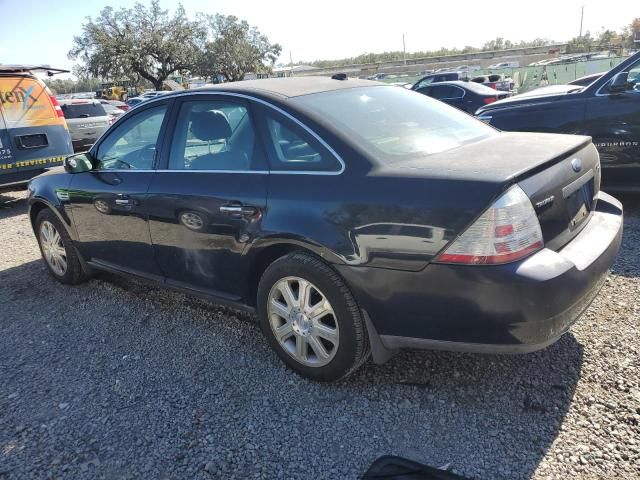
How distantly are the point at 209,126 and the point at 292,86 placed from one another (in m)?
0.61

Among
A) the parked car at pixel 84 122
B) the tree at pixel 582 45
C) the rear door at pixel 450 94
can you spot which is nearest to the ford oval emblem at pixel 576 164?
the parked car at pixel 84 122

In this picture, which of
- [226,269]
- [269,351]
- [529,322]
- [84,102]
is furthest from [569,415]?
[84,102]

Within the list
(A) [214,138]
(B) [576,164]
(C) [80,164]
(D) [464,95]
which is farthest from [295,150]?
(D) [464,95]

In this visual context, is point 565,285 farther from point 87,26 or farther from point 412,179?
point 87,26

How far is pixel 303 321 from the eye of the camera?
9.43 feet

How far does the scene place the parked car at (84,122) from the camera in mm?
11252

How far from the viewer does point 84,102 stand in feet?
40.4

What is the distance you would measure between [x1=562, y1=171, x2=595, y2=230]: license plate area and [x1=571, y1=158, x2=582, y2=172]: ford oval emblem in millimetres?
58

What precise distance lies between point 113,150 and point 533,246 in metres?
3.24

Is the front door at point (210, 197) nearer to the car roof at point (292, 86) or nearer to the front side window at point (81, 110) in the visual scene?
the car roof at point (292, 86)

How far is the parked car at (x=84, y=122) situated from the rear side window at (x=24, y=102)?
3150 millimetres

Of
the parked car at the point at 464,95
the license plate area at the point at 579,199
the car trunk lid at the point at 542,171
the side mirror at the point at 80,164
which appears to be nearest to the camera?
the car trunk lid at the point at 542,171

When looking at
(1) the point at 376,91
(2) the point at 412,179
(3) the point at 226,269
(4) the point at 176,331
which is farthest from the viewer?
(4) the point at 176,331

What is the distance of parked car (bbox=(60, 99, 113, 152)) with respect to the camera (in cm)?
1125
